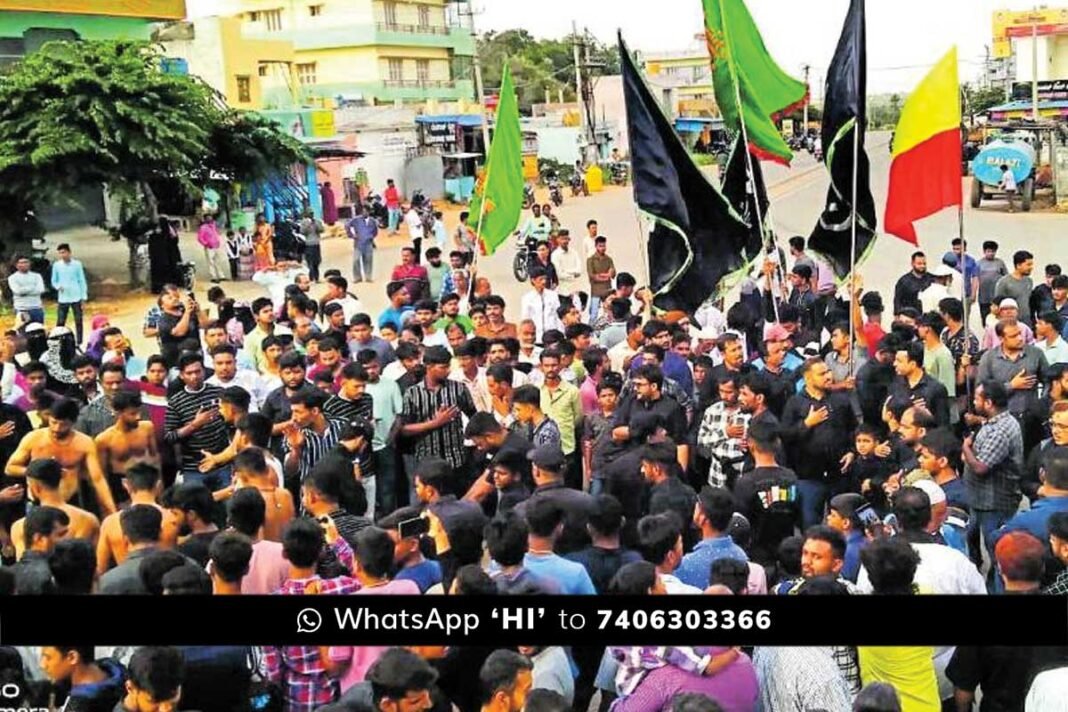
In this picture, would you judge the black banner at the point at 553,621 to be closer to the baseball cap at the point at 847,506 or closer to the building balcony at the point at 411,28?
the baseball cap at the point at 847,506

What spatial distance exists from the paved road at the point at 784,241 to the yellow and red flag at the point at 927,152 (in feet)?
23.4

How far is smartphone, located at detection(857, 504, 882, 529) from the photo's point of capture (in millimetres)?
3959

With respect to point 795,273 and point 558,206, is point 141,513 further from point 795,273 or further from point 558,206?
point 558,206

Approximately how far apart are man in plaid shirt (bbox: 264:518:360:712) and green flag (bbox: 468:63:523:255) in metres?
4.91

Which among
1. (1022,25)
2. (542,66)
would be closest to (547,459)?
(1022,25)

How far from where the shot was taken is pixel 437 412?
551 cm

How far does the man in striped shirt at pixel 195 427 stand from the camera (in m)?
5.38

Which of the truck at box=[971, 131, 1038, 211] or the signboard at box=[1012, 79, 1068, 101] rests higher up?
the signboard at box=[1012, 79, 1068, 101]

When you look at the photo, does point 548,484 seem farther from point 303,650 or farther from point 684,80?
point 684,80

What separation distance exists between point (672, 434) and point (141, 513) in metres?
2.46

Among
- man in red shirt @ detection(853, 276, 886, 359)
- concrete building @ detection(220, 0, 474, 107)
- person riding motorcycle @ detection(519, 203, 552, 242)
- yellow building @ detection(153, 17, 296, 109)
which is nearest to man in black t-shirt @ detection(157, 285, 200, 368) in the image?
man in red shirt @ detection(853, 276, 886, 359)

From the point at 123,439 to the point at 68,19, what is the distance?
18882 millimetres

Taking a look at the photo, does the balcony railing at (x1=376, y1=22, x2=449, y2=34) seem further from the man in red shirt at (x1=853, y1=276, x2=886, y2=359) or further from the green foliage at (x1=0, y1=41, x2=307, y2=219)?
the man in red shirt at (x1=853, y1=276, x2=886, y2=359)

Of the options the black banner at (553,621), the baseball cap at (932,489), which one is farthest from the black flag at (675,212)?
the black banner at (553,621)
